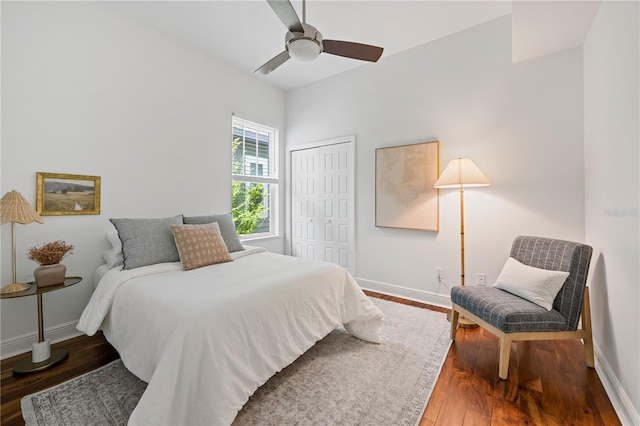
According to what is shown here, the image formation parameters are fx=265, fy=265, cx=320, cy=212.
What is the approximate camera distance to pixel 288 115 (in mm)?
4387

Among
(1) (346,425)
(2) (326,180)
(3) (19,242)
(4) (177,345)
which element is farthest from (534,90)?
(3) (19,242)

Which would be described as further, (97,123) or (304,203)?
(304,203)

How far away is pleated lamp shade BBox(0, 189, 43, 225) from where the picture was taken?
5.95 ft

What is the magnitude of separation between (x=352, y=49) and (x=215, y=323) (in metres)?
2.08

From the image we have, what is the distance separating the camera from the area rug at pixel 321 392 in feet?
4.68

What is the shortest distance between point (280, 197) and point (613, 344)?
3852 mm

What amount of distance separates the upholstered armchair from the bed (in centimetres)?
80

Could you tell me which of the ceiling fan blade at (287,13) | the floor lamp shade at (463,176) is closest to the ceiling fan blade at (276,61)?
the ceiling fan blade at (287,13)

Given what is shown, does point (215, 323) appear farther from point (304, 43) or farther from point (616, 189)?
point (616, 189)

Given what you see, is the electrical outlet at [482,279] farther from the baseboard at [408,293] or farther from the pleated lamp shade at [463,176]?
the pleated lamp shade at [463,176]

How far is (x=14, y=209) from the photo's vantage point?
1.84m

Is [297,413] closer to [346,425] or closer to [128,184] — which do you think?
[346,425]

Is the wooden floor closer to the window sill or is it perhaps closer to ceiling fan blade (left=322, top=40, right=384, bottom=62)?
the window sill

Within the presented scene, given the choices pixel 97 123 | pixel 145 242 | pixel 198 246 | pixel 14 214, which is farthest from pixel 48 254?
pixel 97 123
